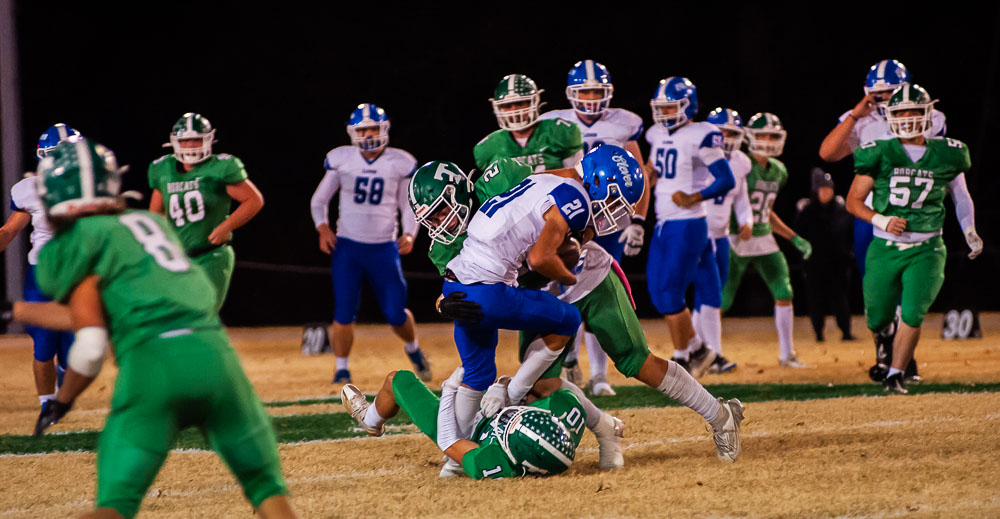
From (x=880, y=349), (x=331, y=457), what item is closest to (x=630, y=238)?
(x=880, y=349)

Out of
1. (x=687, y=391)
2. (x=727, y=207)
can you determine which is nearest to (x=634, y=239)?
(x=727, y=207)

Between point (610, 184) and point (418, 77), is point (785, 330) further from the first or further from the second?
point (418, 77)

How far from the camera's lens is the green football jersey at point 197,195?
6.99 m

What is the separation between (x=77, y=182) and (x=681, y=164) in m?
5.52

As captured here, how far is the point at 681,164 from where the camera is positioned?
7816 millimetres

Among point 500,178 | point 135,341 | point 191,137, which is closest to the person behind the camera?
point 135,341

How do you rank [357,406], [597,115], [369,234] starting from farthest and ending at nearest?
[369,234], [597,115], [357,406]

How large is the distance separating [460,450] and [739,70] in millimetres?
11486

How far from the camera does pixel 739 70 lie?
48.5ft

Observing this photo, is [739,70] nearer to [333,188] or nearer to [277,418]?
[333,188]

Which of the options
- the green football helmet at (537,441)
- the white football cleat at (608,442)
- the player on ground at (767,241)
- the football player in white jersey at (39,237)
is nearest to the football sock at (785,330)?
the player on ground at (767,241)

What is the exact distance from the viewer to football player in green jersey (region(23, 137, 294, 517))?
9.04 ft

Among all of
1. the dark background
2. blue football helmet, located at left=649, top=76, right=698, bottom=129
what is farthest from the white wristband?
the dark background

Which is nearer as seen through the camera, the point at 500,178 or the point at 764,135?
the point at 500,178
